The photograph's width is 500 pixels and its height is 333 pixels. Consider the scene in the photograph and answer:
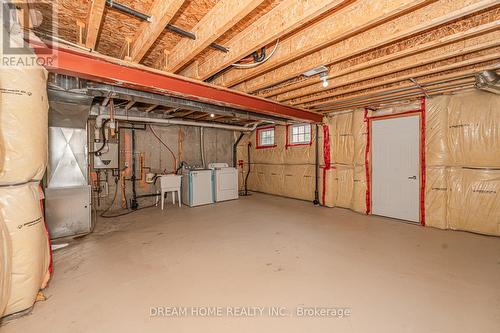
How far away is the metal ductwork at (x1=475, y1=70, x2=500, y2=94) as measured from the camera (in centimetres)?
263

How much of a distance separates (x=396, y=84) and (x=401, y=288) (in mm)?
2795

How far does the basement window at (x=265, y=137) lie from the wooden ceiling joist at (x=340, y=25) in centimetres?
463

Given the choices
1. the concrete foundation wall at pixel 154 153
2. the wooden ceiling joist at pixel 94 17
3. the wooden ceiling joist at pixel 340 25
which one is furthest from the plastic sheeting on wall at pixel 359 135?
the wooden ceiling joist at pixel 94 17

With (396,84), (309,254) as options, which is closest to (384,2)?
(396,84)

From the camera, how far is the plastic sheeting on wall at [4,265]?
58.7 inches

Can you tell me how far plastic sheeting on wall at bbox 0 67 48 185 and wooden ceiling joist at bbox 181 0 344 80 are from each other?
1.62 m

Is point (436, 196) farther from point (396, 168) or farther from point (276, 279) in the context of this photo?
point (276, 279)

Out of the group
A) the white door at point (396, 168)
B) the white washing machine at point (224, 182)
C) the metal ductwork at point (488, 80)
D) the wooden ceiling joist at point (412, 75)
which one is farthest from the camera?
the white washing machine at point (224, 182)

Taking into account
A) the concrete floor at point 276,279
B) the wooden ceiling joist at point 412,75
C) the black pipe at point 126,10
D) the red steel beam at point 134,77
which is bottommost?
the concrete floor at point 276,279

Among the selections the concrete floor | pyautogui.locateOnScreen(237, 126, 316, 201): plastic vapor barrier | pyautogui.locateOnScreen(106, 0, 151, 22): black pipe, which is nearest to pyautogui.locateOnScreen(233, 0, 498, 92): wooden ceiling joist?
pyautogui.locateOnScreen(106, 0, 151, 22): black pipe

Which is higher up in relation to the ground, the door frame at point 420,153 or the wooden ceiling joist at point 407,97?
the wooden ceiling joist at point 407,97

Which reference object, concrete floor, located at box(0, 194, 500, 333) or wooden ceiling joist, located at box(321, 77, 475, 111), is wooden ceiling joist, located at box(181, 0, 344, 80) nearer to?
concrete floor, located at box(0, 194, 500, 333)

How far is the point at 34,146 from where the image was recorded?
1694mm

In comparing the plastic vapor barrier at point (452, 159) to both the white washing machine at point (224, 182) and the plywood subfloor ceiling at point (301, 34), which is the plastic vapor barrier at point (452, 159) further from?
the white washing machine at point (224, 182)
